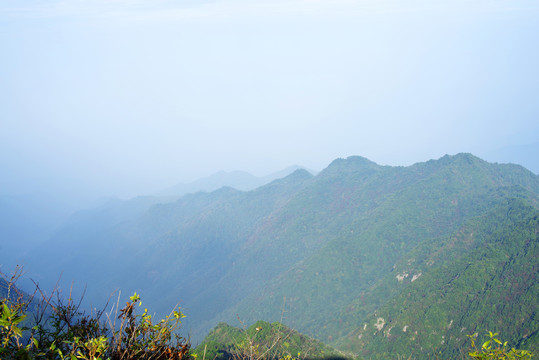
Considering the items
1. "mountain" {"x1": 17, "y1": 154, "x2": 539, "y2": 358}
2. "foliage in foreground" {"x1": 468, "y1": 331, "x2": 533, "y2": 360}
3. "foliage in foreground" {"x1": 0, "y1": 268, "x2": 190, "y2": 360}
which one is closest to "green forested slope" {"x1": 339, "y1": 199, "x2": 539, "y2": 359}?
"mountain" {"x1": 17, "y1": 154, "x2": 539, "y2": 358}

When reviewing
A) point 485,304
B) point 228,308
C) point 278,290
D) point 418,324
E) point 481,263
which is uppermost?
point 481,263

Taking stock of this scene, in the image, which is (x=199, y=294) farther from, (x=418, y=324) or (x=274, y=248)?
(x=418, y=324)

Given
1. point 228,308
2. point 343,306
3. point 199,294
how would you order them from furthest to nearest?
1. point 199,294
2. point 228,308
3. point 343,306

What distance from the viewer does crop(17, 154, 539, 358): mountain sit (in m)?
53.8

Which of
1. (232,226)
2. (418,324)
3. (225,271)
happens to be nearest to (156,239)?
(232,226)

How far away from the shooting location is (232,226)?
174250 mm

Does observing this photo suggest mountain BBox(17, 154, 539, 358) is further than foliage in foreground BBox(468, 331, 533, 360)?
Yes

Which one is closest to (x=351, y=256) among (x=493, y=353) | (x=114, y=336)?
(x=493, y=353)

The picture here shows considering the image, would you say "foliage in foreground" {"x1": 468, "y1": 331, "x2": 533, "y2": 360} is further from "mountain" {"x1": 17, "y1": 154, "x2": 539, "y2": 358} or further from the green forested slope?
the green forested slope

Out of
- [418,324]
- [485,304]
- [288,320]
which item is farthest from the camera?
[288,320]

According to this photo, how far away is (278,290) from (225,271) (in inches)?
1871

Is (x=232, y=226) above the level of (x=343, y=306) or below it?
above

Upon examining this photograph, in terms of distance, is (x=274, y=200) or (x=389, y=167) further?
(x=274, y=200)

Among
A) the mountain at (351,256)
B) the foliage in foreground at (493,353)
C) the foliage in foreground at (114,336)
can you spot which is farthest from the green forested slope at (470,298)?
the foliage in foreground at (114,336)
